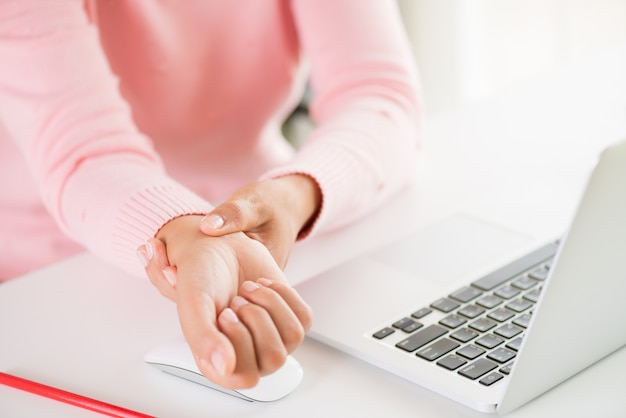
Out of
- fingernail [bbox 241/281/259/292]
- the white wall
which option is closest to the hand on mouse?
fingernail [bbox 241/281/259/292]

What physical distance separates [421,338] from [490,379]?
60 millimetres

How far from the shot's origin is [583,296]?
0.49 meters

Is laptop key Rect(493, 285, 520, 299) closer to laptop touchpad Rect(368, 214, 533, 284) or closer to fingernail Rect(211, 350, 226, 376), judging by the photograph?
laptop touchpad Rect(368, 214, 533, 284)

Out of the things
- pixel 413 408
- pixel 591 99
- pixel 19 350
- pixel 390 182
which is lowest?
pixel 413 408

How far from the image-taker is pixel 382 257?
702mm

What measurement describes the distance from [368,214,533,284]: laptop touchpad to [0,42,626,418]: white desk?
0.9 inches

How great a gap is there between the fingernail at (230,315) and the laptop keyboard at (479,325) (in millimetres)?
139

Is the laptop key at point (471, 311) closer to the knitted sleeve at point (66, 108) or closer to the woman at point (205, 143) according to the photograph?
the woman at point (205, 143)

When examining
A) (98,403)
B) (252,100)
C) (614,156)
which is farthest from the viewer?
(252,100)

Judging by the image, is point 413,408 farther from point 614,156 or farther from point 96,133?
point 96,133

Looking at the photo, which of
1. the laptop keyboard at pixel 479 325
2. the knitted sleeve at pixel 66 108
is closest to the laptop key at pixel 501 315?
the laptop keyboard at pixel 479 325

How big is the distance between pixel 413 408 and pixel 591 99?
0.62 metres

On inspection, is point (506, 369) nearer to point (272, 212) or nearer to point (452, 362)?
point (452, 362)

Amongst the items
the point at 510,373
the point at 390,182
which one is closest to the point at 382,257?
the point at 390,182
